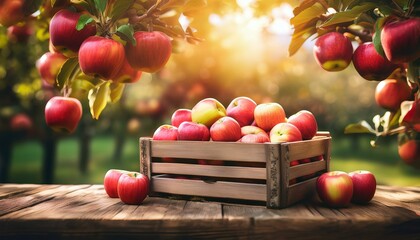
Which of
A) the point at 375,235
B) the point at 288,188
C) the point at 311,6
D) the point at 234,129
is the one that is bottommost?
the point at 375,235

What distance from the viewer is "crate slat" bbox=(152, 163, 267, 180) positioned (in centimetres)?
154

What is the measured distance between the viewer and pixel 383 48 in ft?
4.53

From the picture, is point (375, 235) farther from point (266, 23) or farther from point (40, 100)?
point (40, 100)

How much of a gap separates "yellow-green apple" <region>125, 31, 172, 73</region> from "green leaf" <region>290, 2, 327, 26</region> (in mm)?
434

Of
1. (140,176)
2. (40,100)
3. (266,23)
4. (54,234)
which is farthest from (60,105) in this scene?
(40,100)

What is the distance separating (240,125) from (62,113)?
683 millimetres

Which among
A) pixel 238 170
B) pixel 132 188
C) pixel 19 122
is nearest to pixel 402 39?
pixel 238 170

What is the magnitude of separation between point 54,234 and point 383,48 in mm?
1092

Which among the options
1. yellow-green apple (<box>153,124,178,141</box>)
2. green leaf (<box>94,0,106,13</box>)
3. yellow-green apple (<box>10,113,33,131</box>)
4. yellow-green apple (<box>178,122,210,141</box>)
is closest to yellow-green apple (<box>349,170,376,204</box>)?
yellow-green apple (<box>178,122,210,141</box>)

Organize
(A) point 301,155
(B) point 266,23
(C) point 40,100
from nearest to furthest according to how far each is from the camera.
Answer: (A) point 301,155 → (B) point 266,23 → (C) point 40,100

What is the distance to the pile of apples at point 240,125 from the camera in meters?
1.67

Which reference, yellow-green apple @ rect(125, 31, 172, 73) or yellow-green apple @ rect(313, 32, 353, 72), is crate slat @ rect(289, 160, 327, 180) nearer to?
yellow-green apple @ rect(313, 32, 353, 72)

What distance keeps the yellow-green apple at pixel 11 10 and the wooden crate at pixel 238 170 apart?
61cm

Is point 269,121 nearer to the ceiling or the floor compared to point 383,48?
nearer to the floor
